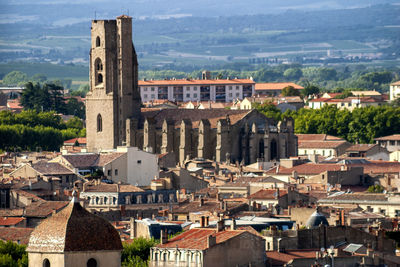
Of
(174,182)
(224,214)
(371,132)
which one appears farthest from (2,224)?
(371,132)

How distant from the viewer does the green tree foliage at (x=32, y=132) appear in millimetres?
118644

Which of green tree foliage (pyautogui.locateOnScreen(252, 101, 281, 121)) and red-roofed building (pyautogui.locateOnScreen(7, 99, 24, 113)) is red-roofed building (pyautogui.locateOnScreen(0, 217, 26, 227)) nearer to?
green tree foliage (pyautogui.locateOnScreen(252, 101, 281, 121))

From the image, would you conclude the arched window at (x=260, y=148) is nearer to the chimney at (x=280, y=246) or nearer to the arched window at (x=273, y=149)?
the arched window at (x=273, y=149)

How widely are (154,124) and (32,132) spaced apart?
14003 millimetres

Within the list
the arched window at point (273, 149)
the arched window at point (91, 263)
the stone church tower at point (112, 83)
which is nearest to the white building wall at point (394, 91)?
the stone church tower at point (112, 83)

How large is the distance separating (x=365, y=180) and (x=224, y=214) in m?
28.2

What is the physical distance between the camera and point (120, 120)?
113375mm

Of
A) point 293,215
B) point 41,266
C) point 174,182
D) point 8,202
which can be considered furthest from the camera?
point 174,182

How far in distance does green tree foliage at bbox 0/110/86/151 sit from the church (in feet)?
22.5

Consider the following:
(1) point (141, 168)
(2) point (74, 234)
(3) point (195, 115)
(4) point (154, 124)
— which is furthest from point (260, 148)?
(2) point (74, 234)

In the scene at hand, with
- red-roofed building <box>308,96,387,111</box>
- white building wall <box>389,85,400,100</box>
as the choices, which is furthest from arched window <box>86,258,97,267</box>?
white building wall <box>389,85,400,100</box>

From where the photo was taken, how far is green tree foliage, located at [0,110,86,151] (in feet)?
389

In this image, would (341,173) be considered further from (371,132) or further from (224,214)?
(371,132)

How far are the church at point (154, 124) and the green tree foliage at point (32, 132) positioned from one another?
22.5ft
